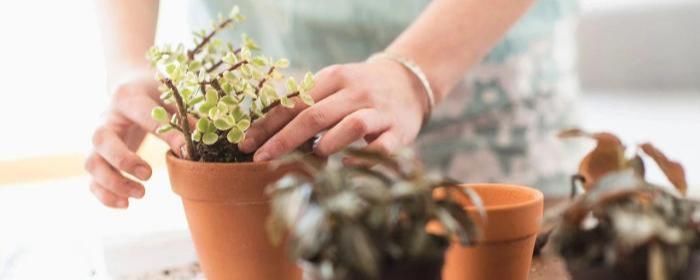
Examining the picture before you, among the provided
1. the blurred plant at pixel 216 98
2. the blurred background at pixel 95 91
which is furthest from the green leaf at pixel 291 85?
the blurred background at pixel 95 91

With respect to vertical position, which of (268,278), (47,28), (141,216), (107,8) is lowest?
(141,216)

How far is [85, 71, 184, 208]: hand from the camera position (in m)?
0.81

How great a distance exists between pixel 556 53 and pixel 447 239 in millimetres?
720

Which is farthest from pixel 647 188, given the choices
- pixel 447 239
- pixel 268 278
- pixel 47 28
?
pixel 47 28

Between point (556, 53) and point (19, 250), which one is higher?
point (556, 53)

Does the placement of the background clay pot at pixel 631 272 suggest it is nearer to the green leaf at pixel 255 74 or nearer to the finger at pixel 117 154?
the green leaf at pixel 255 74

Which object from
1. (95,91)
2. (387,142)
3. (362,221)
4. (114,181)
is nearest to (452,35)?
(387,142)

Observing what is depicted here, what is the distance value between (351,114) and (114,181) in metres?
0.27

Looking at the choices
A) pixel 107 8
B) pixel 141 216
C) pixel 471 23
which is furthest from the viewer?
pixel 141 216

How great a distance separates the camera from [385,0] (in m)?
1.07

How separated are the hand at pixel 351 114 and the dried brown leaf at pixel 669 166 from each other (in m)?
0.25

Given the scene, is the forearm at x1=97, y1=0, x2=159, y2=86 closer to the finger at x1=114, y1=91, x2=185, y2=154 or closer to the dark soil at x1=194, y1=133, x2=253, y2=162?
the finger at x1=114, y1=91, x2=185, y2=154

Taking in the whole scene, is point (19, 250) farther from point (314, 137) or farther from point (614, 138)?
point (614, 138)

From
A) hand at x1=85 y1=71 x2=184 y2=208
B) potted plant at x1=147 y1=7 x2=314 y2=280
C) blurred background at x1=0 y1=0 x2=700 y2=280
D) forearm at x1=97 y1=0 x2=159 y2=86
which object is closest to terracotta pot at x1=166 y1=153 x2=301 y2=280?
potted plant at x1=147 y1=7 x2=314 y2=280
